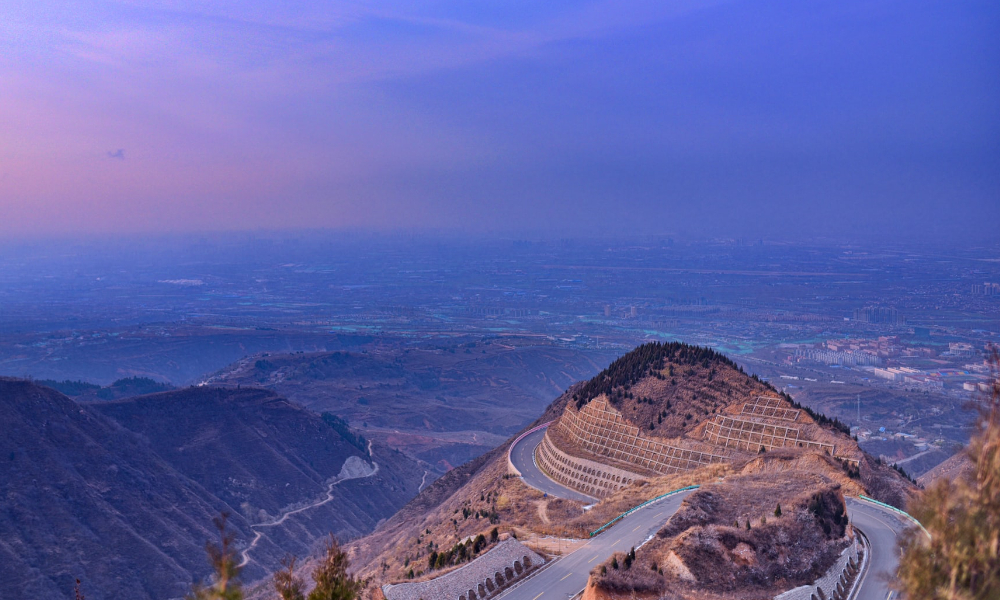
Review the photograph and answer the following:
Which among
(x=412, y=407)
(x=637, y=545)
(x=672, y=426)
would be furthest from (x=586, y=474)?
(x=412, y=407)

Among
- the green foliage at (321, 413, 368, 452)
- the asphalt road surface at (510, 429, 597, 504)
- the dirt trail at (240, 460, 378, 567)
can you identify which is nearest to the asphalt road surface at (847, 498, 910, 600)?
the asphalt road surface at (510, 429, 597, 504)

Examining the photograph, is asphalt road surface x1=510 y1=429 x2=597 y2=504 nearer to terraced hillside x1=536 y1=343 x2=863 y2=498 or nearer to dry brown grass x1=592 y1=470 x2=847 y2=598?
terraced hillside x1=536 y1=343 x2=863 y2=498

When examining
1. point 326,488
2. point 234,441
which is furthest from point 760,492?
point 234,441

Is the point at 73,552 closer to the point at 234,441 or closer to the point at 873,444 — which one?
the point at 234,441

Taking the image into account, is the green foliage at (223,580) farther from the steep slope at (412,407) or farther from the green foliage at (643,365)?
the steep slope at (412,407)

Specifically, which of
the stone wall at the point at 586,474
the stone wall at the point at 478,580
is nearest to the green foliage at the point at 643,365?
the stone wall at the point at 586,474

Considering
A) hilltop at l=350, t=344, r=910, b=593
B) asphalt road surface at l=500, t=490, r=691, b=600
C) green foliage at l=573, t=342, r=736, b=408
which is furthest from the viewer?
green foliage at l=573, t=342, r=736, b=408
